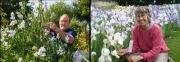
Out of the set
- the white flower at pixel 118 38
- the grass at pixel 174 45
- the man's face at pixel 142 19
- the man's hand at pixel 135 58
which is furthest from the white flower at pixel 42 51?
the grass at pixel 174 45

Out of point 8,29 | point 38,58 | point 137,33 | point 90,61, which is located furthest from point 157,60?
point 8,29

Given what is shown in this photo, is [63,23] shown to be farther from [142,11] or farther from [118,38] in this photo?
[142,11]

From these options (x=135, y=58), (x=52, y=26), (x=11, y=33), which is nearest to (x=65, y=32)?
(x=52, y=26)

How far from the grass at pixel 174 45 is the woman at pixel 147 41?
7cm

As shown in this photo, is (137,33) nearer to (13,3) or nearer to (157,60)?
(157,60)

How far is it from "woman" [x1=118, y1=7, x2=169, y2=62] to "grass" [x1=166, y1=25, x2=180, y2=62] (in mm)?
71

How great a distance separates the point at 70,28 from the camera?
17.9 ft

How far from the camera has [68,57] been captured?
5.46 m

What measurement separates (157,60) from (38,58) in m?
1.19

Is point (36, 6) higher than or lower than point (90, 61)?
higher

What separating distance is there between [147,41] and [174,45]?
30 centimetres

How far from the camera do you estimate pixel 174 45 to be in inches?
215

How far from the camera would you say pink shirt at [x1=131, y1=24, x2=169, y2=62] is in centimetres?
532

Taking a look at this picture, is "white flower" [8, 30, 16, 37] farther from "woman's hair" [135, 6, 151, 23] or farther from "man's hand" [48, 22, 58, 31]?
"woman's hair" [135, 6, 151, 23]
